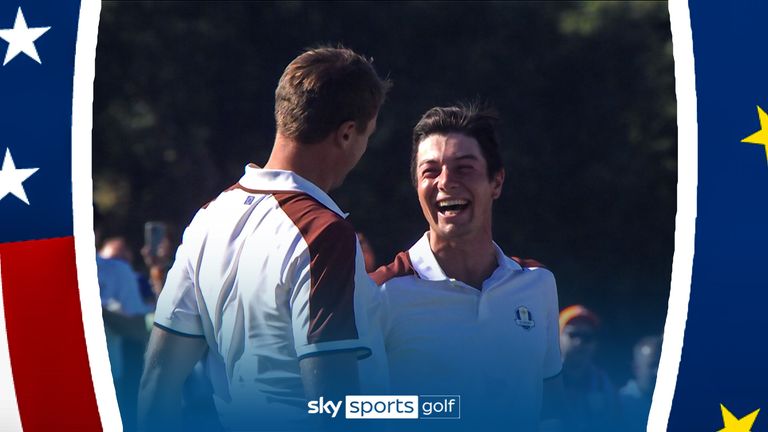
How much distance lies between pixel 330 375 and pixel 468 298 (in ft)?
1.46

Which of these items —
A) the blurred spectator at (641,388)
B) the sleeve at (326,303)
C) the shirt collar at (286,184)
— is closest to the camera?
the sleeve at (326,303)

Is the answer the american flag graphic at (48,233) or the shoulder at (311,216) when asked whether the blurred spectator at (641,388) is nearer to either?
the shoulder at (311,216)

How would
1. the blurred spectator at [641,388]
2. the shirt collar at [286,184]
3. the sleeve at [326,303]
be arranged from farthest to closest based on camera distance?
the blurred spectator at [641,388] < the shirt collar at [286,184] < the sleeve at [326,303]

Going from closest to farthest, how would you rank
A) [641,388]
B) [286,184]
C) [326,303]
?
[326,303], [286,184], [641,388]

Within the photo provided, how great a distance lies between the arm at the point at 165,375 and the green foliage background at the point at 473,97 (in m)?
0.30

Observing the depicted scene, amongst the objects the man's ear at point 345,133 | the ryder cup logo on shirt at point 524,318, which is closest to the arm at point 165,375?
the man's ear at point 345,133

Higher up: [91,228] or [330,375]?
[91,228]

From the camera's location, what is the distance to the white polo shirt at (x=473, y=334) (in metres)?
2.50

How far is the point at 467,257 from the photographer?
2.57 metres

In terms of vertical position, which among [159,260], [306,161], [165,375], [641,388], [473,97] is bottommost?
[641,388]

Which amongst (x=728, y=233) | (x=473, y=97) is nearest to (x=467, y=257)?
(x=473, y=97)

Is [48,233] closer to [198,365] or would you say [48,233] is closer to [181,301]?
[181,301]

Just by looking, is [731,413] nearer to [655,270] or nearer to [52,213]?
[655,270]

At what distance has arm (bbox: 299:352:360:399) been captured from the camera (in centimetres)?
237
